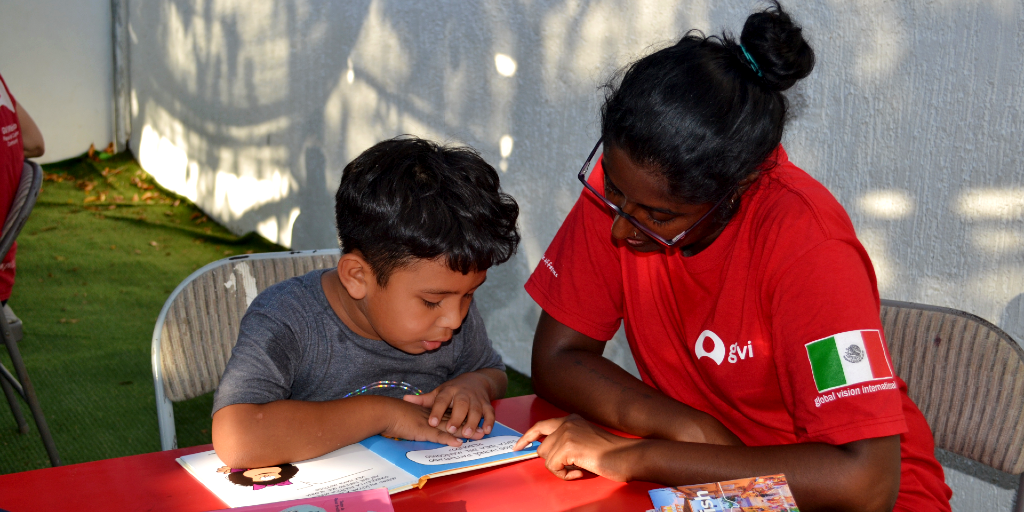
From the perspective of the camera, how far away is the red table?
1063mm

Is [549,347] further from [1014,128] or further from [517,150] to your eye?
[517,150]

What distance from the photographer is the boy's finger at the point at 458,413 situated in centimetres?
137

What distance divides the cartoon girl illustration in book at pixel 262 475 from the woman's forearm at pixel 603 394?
1.79 ft

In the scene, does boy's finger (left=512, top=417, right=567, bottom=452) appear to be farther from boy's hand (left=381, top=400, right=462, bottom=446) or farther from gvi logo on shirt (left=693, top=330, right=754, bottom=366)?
gvi logo on shirt (left=693, top=330, right=754, bottom=366)

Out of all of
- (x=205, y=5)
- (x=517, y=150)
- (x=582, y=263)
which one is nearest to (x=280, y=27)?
(x=205, y=5)

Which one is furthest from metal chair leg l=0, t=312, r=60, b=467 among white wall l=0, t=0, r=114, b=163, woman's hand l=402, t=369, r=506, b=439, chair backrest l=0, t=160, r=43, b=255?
white wall l=0, t=0, r=114, b=163

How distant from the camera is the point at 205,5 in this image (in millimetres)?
6312

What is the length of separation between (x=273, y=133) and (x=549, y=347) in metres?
→ 4.60

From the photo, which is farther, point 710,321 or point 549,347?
point 549,347

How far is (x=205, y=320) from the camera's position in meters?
1.74

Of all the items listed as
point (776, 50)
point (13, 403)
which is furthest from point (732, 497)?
point (13, 403)

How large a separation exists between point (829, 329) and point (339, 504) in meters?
0.75

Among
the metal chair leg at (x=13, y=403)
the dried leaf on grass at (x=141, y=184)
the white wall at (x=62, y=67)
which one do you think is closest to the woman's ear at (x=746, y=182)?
the metal chair leg at (x=13, y=403)

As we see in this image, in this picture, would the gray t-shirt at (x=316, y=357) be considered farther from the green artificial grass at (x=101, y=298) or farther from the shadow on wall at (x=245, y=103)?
the shadow on wall at (x=245, y=103)
